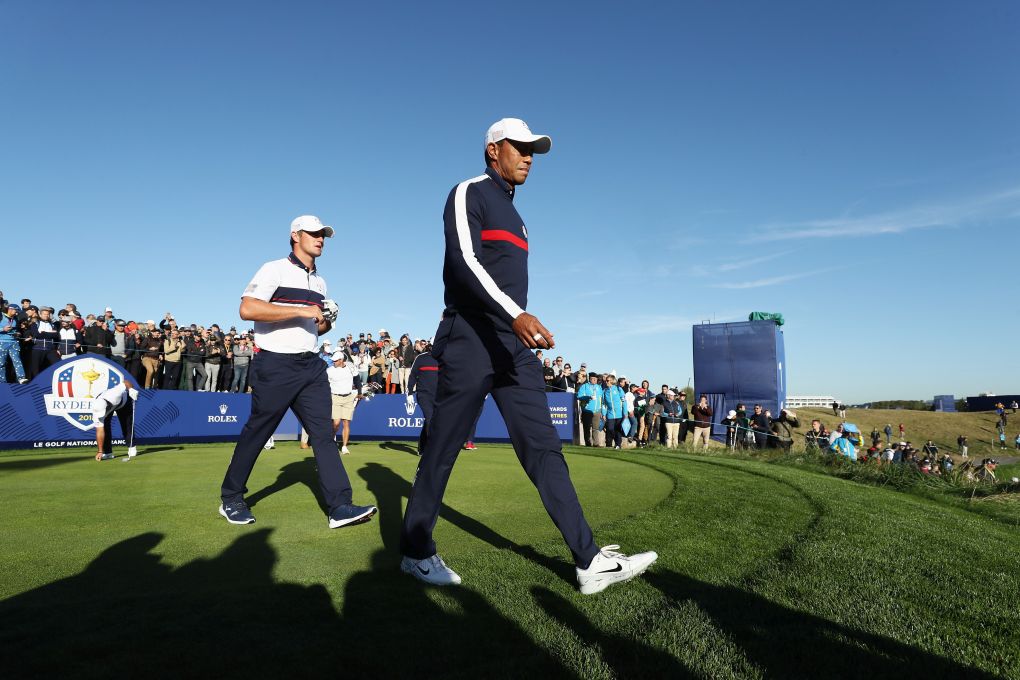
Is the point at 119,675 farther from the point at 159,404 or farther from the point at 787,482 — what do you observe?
the point at 159,404

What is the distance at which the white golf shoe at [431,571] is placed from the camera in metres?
2.96

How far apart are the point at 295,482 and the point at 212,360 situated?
12.0 meters

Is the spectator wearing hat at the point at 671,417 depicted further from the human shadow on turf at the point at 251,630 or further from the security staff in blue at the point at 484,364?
the human shadow on turf at the point at 251,630

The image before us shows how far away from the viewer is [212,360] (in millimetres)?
16938

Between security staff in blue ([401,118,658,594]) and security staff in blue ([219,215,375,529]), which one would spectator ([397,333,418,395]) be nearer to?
security staff in blue ([219,215,375,529])

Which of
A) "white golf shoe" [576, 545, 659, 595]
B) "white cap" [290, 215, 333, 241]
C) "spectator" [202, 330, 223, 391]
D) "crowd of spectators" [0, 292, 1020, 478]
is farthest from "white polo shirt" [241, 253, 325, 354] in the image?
"spectator" [202, 330, 223, 391]

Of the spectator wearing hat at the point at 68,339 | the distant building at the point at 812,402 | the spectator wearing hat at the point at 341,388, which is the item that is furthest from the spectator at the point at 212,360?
the distant building at the point at 812,402

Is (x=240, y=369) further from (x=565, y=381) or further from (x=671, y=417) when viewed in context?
(x=671, y=417)

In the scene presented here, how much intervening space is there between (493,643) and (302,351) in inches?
126

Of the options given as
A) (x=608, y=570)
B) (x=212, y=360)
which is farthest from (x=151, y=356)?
(x=608, y=570)

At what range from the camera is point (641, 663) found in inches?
80.6

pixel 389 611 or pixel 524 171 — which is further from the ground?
pixel 524 171

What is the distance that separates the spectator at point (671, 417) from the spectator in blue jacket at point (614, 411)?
158 cm

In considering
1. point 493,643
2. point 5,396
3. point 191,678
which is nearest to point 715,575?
point 493,643
